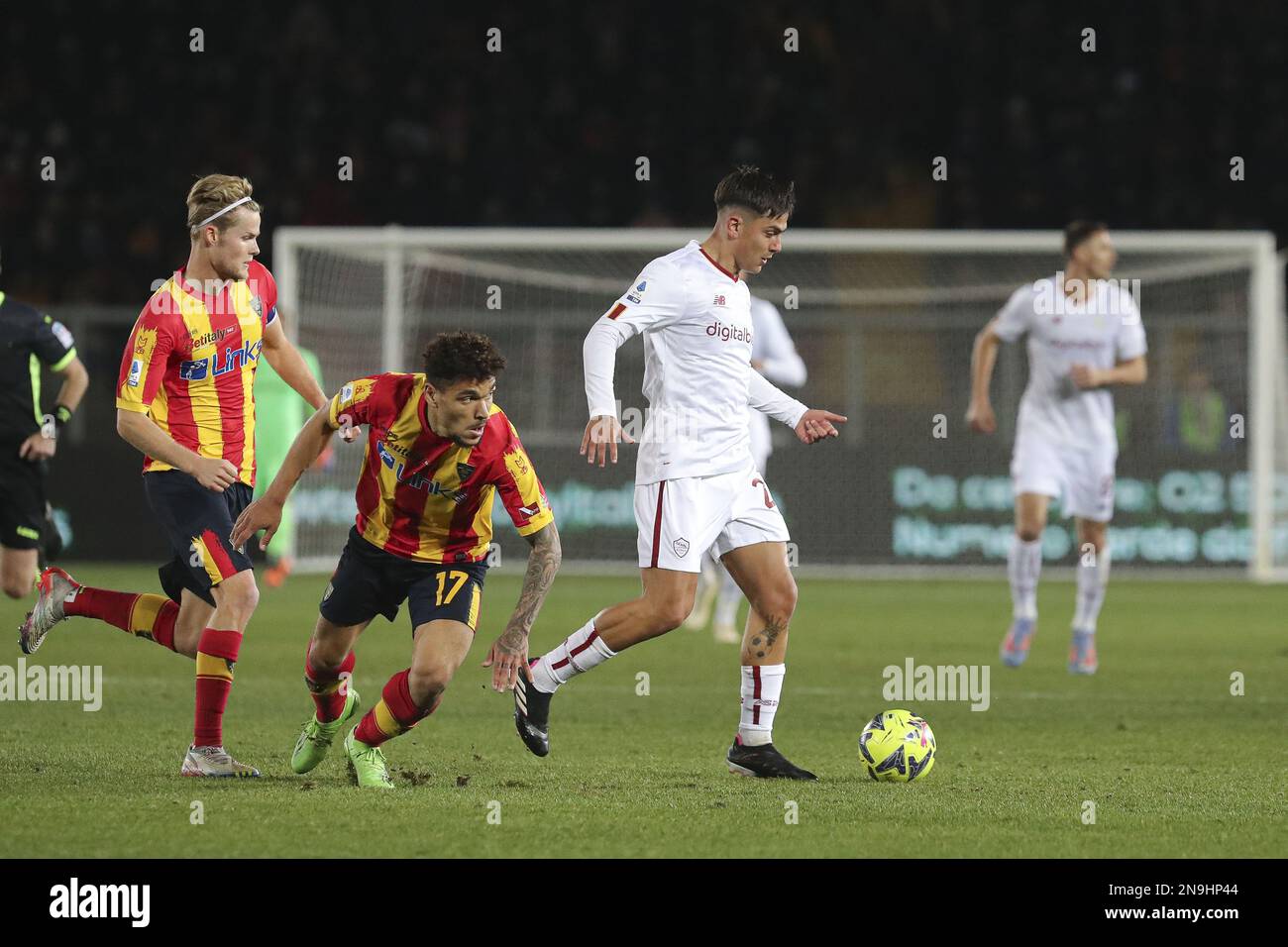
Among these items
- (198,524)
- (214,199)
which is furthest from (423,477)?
(214,199)

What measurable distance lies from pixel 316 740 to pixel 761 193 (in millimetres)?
2382

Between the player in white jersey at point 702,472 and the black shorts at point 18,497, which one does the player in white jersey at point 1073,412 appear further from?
the black shorts at point 18,497

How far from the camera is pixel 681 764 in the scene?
21.0 feet

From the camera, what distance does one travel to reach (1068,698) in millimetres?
8703

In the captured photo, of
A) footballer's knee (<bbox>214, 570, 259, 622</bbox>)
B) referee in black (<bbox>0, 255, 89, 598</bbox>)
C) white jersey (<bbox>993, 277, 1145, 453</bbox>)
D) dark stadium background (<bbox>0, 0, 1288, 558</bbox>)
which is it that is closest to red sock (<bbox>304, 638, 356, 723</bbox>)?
footballer's knee (<bbox>214, 570, 259, 622</bbox>)

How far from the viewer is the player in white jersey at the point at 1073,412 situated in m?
9.98

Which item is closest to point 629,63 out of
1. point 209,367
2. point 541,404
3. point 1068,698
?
point 541,404

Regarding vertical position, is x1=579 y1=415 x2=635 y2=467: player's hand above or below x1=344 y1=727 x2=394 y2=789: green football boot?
above

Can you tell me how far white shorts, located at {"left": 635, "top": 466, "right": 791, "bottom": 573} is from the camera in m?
6.23

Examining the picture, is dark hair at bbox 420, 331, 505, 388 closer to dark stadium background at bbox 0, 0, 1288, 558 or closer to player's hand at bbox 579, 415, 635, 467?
player's hand at bbox 579, 415, 635, 467

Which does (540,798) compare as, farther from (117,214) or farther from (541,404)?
(117,214)

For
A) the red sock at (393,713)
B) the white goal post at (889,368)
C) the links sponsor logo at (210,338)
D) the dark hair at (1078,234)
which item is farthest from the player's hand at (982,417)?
the white goal post at (889,368)

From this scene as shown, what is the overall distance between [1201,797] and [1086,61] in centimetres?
1926

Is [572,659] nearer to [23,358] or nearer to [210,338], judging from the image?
[210,338]
